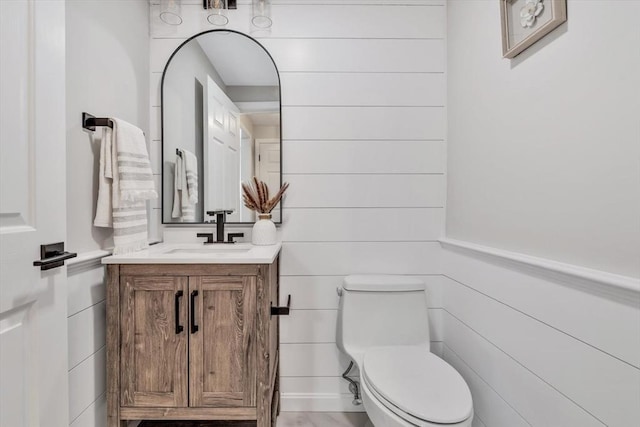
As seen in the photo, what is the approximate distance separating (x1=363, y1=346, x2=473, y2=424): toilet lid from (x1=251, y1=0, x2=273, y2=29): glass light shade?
68.2 inches

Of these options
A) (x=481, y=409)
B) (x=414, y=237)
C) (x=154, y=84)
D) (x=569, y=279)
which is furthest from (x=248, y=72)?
(x=481, y=409)

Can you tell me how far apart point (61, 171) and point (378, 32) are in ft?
5.22

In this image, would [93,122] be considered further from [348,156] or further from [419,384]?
[419,384]

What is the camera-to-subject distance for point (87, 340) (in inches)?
47.1

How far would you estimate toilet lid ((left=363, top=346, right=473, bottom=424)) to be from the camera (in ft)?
3.27

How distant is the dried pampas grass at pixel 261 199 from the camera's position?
5.29 ft

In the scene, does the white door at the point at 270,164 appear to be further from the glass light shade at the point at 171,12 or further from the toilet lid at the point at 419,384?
the toilet lid at the point at 419,384

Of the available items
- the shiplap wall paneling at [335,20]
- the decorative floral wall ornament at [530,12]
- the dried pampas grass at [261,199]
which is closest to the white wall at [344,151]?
the shiplap wall paneling at [335,20]

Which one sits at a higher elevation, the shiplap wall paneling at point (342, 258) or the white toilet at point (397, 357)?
the shiplap wall paneling at point (342, 258)

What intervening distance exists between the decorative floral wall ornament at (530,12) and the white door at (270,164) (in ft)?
3.79

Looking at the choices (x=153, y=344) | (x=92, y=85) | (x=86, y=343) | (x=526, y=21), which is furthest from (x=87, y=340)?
(x=526, y=21)

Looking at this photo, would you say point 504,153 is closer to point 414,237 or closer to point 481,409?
point 414,237

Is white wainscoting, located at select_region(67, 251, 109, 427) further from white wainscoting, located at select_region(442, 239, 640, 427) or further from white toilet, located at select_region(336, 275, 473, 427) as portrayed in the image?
white wainscoting, located at select_region(442, 239, 640, 427)

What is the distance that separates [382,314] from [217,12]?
5.82ft
